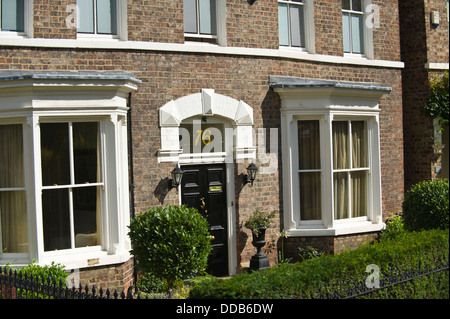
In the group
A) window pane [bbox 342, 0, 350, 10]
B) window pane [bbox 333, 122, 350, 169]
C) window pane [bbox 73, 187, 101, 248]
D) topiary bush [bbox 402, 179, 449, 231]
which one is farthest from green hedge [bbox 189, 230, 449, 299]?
window pane [bbox 342, 0, 350, 10]

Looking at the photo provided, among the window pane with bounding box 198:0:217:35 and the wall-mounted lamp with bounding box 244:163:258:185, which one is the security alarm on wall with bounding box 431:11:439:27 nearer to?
the window pane with bounding box 198:0:217:35

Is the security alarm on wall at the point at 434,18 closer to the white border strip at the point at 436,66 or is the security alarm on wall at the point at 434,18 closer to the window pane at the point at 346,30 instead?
the white border strip at the point at 436,66

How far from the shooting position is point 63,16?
993 cm

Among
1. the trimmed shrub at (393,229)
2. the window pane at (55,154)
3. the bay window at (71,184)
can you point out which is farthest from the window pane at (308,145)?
the window pane at (55,154)

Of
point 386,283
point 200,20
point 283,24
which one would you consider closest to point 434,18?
point 283,24

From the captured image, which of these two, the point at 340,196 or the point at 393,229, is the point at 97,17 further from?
the point at 393,229

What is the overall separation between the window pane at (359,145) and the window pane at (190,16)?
4.06 meters

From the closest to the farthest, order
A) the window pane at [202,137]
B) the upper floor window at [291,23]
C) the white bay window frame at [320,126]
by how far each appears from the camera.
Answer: the window pane at [202,137]
the white bay window frame at [320,126]
the upper floor window at [291,23]

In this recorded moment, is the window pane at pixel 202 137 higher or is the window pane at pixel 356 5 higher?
the window pane at pixel 356 5

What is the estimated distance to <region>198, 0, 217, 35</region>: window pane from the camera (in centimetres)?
1132

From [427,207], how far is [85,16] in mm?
6819

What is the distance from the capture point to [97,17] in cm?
1034

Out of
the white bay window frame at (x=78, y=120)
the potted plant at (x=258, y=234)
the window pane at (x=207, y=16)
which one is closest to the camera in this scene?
the white bay window frame at (x=78, y=120)

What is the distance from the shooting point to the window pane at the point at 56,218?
31.0ft
